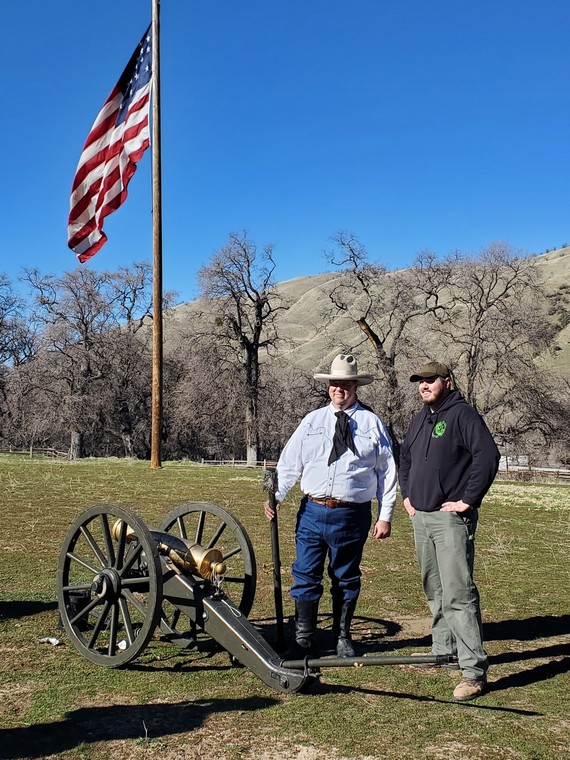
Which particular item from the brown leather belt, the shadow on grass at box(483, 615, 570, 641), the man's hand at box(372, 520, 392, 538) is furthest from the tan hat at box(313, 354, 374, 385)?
the shadow on grass at box(483, 615, 570, 641)

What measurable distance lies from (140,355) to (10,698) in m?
45.5

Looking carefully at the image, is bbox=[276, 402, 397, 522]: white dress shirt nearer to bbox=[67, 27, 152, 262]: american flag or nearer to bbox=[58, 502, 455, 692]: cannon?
bbox=[58, 502, 455, 692]: cannon

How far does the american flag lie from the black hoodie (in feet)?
35.6

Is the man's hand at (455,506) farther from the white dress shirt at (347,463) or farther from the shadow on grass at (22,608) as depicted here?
the shadow on grass at (22,608)

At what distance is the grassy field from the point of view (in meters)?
3.70

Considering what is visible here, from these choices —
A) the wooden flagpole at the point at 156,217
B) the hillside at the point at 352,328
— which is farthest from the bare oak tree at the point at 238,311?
the wooden flagpole at the point at 156,217

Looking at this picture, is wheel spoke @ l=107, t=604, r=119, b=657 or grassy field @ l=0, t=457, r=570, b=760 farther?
wheel spoke @ l=107, t=604, r=119, b=657

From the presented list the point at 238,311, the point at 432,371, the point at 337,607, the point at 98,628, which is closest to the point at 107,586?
the point at 98,628

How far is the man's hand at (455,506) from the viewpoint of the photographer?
4629mm

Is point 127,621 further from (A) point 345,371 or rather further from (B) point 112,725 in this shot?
(A) point 345,371

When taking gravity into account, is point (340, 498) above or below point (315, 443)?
below

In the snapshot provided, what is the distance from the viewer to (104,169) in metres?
14.4

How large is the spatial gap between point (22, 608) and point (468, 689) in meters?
3.75

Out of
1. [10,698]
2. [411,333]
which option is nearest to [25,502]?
[10,698]
